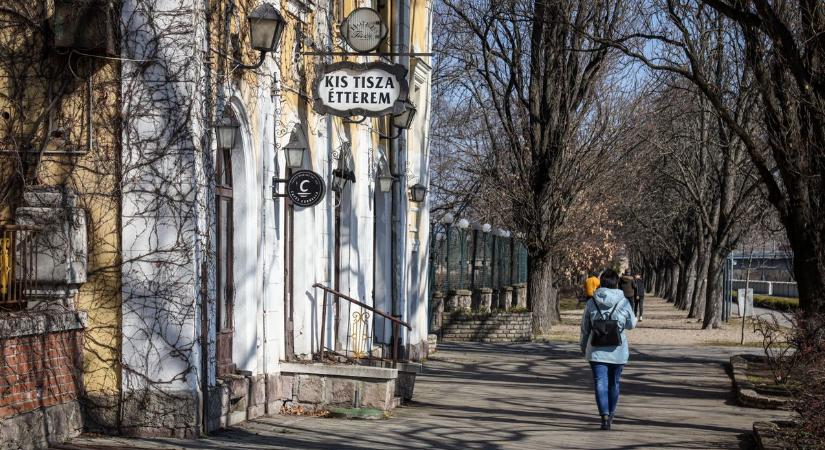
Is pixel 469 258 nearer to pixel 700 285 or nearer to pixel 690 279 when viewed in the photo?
pixel 700 285

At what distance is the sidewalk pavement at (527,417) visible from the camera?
41.8ft

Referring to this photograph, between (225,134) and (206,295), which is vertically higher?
(225,134)

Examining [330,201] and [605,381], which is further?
[330,201]

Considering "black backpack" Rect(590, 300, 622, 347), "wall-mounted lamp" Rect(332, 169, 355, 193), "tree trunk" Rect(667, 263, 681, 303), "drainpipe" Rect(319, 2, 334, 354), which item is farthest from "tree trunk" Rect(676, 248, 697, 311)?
"black backpack" Rect(590, 300, 622, 347)

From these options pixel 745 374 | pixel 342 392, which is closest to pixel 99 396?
pixel 342 392

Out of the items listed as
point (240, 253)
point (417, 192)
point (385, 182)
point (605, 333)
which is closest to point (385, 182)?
point (385, 182)

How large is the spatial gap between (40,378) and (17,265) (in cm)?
108

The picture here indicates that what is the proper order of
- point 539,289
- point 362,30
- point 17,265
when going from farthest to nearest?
1. point 539,289
2. point 362,30
3. point 17,265

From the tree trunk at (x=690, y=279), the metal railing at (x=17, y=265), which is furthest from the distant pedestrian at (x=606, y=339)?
the tree trunk at (x=690, y=279)

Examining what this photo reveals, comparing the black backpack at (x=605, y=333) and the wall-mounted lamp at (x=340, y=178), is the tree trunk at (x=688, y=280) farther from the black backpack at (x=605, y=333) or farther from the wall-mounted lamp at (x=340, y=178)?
the black backpack at (x=605, y=333)

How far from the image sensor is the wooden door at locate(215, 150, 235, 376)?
1372cm

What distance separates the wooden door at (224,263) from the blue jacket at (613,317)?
3845mm

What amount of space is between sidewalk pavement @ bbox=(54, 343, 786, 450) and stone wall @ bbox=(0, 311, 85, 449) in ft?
1.19

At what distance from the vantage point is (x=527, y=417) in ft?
52.0
